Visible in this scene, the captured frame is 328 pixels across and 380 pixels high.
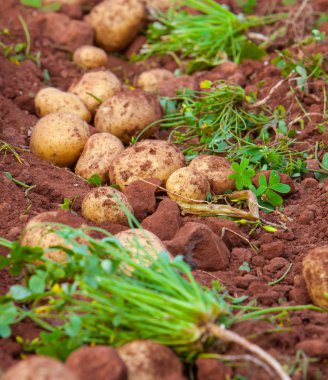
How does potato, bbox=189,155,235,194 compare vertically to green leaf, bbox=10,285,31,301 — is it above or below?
below

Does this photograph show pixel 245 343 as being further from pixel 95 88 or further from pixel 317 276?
pixel 95 88

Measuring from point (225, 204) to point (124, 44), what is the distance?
2.29 meters

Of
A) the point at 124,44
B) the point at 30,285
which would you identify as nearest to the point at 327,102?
the point at 124,44

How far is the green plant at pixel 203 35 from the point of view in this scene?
4.93 metres

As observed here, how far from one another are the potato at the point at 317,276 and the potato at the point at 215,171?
888 mm

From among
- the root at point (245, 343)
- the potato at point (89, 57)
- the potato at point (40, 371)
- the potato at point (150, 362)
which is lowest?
the potato at point (89, 57)

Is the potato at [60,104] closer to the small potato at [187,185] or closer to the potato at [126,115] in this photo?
the potato at [126,115]

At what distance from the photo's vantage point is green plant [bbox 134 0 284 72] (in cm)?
493

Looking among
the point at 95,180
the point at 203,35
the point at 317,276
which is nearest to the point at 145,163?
the point at 95,180

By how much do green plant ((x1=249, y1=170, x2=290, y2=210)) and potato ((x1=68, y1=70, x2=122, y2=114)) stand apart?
1299mm

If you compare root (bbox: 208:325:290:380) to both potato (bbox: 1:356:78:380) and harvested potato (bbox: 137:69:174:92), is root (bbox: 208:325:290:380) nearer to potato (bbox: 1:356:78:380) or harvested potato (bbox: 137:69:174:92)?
potato (bbox: 1:356:78:380)

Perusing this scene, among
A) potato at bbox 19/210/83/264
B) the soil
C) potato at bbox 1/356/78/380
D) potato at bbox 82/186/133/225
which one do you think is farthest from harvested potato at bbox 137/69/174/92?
potato at bbox 1/356/78/380

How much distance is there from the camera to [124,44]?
17.7 feet

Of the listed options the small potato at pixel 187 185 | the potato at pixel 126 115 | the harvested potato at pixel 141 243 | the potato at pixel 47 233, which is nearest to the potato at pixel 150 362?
the harvested potato at pixel 141 243
